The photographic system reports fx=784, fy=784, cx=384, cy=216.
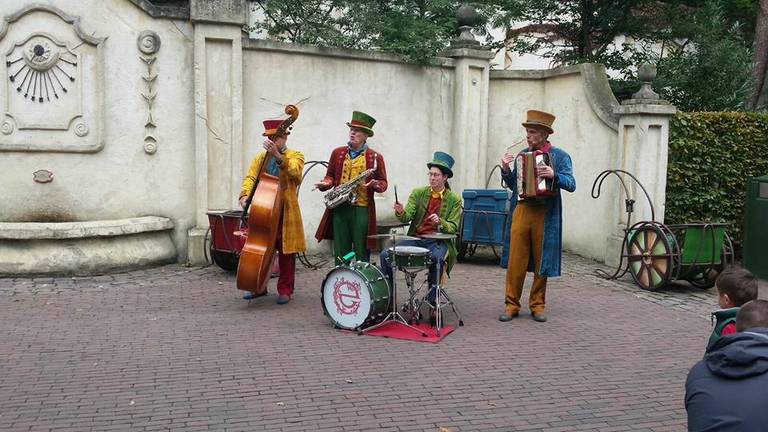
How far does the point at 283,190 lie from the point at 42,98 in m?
3.61

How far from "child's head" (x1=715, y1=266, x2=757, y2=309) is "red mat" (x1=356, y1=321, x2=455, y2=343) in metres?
2.98

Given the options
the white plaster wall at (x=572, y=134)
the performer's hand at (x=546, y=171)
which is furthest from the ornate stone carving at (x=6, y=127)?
the white plaster wall at (x=572, y=134)

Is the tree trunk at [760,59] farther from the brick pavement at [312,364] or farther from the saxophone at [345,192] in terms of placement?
the saxophone at [345,192]

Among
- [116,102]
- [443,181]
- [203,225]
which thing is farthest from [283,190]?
[116,102]

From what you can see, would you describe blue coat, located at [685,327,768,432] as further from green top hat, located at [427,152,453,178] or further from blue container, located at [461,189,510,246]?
blue container, located at [461,189,510,246]

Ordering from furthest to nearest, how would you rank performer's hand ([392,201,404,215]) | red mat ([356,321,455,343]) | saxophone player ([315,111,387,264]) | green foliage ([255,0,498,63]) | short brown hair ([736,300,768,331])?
green foliage ([255,0,498,63]) < saxophone player ([315,111,387,264]) < performer's hand ([392,201,404,215]) < red mat ([356,321,455,343]) < short brown hair ([736,300,768,331])

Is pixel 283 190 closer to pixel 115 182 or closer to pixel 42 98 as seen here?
pixel 115 182

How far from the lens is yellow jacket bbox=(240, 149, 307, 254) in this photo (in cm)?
770

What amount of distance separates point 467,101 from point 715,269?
4341mm

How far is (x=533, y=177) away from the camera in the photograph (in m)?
7.29

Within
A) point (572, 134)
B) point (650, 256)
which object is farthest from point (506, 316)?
point (572, 134)

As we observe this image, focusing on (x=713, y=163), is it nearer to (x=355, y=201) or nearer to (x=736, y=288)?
(x=355, y=201)

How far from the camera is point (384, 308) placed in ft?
22.8

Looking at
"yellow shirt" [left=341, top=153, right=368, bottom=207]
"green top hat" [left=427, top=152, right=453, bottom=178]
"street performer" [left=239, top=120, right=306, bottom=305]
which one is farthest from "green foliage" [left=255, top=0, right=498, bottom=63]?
"green top hat" [left=427, top=152, right=453, bottom=178]
